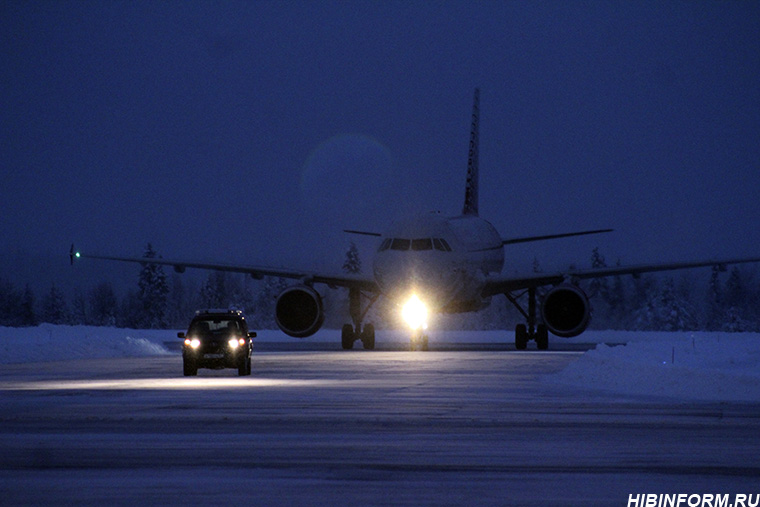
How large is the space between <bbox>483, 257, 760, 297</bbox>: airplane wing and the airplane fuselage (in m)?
1.14

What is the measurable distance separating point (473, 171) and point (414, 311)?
1715 cm

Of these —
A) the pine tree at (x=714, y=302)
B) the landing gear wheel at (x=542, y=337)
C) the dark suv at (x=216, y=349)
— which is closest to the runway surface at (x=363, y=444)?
the dark suv at (x=216, y=349)

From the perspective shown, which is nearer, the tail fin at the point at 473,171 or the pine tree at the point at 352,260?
the tail fin at the point at 473,171

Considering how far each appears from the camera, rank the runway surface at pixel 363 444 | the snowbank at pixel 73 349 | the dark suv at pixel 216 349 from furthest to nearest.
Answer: the snowbank at pixel 73 349 < the dark suv at pixel 216 349 < the runway surface at pixel 363 444

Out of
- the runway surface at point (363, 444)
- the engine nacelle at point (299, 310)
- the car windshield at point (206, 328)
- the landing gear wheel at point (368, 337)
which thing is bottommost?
the runway surface at point (363, 444)

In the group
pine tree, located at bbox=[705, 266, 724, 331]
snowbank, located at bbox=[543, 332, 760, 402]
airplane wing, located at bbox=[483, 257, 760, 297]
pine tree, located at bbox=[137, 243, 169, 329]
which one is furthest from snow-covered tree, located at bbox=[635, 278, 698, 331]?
snowbank, located at bbox=[543, 332, 760, 402]

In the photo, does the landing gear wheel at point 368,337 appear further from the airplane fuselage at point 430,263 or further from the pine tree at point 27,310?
the pine tree at point 27,310

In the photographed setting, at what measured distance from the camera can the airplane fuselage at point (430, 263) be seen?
155ft

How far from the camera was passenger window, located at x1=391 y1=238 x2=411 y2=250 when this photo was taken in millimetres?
47594

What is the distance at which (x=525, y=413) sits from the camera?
64.4 feet

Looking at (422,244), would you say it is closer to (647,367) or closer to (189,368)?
(189,368)

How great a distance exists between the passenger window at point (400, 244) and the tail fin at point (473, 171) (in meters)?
14.7

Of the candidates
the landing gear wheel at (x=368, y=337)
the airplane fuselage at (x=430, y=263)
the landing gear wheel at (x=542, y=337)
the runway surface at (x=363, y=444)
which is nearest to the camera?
the runway surface at (x=363, y=444)

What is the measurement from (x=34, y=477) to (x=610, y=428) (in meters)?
8.17
